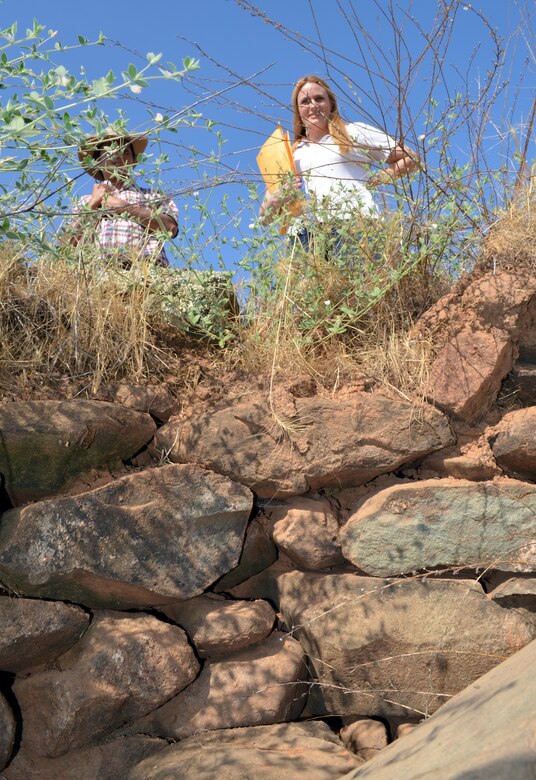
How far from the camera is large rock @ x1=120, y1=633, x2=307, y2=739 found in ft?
9.41

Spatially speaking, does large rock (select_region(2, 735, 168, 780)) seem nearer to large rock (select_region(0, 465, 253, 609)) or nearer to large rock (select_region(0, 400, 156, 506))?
large rock (select_region(0, 465, 253, 609))

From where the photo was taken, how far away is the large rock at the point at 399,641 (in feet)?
9.16

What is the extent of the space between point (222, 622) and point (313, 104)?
8.53ft

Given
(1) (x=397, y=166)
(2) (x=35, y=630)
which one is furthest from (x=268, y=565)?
(1) (x=397, y=166)

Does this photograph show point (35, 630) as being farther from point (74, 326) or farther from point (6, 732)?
point (74, 326)

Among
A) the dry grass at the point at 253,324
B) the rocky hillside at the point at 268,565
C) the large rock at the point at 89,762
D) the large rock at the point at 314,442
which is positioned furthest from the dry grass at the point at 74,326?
the large rock at the point at 89,762

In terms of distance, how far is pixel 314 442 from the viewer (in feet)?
10.1

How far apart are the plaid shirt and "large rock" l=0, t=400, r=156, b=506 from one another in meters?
0.95

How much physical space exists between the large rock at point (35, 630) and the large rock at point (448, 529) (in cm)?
111

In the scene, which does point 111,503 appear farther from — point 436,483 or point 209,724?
point 436,483

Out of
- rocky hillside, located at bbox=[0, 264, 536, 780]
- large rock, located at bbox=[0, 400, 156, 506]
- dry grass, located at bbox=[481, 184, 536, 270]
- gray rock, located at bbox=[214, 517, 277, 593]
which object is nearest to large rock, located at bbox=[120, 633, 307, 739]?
rocky hillside, located at bbox=[0, 264, 536, 780]

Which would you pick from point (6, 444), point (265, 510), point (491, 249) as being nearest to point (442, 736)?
point (265, 510)

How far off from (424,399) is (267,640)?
119 cm

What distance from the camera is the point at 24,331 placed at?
331 centimetres
